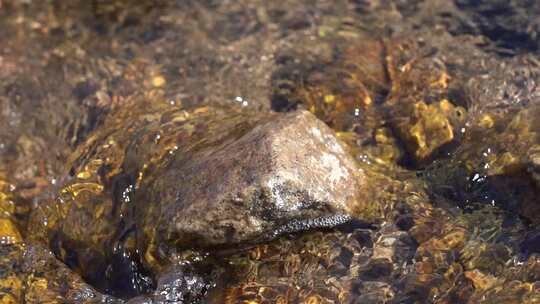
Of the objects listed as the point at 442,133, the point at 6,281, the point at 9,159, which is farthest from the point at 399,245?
the point at 9,159

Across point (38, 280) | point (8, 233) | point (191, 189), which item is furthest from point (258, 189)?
point (8, 233)

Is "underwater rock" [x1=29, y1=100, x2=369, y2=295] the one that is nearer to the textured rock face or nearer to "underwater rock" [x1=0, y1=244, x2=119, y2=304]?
the textured rock face

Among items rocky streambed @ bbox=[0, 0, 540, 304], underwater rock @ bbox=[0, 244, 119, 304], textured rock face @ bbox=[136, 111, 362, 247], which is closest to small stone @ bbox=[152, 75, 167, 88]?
rocky streambed @ bbox=[0, 0, 540, 304]

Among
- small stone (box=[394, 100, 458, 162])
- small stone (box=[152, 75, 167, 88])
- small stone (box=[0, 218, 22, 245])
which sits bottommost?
small stone (box=[0, 218, 22, 245])

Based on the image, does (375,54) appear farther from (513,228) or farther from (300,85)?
(513,228)

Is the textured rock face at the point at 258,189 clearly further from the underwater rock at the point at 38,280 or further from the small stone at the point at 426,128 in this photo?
the small stone at the point at 426,128

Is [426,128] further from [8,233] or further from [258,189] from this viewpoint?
[8,233]

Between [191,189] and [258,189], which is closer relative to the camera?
[258,189]
